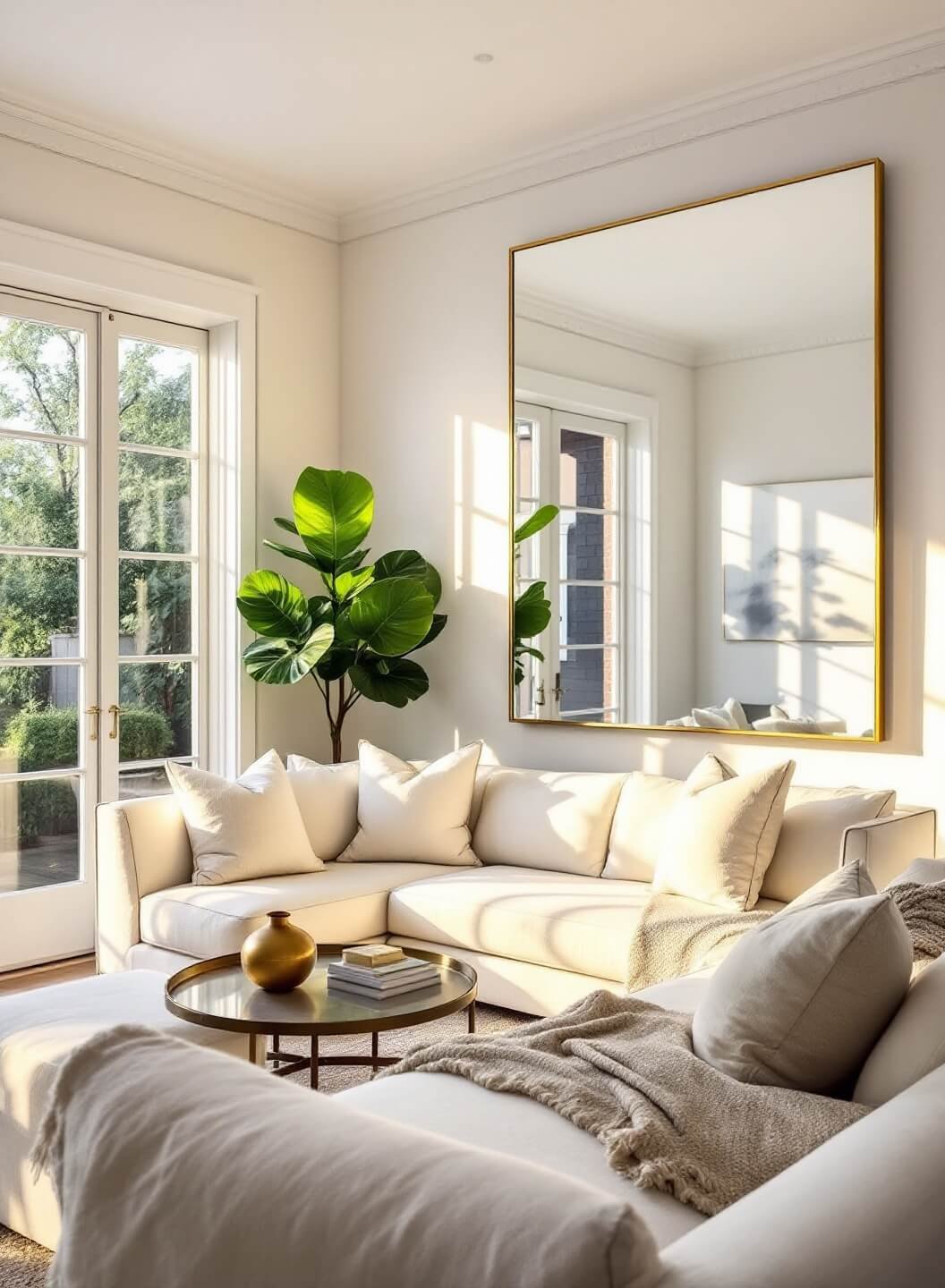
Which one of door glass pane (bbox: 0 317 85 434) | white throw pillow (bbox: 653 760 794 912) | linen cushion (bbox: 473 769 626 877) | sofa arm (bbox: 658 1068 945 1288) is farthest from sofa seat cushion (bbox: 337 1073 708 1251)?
door glass pane (bbox: 0 317 85 434)

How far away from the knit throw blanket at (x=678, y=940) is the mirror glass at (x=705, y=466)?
0.99 metres

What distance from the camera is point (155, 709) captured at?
4.88m

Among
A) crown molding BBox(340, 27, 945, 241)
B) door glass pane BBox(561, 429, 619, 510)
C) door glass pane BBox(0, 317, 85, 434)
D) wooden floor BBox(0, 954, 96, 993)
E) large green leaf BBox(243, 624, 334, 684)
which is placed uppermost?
crown molding BBox(340, 27, 945, 241)

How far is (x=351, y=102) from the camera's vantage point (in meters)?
4.27

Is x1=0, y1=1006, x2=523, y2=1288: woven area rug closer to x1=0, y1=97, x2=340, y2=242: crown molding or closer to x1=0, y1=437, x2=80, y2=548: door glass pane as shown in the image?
x1=0, y1=437, x2=80, y2=548: door glass pane

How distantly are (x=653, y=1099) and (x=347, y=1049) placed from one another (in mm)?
1934

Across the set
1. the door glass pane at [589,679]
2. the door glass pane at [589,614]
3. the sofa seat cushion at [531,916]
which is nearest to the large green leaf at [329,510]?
the door glass pane at [589,614]

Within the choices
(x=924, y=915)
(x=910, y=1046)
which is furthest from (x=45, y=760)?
(x=910, y=1046)

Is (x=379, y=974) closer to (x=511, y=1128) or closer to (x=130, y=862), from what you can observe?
(x=511, y=1128)

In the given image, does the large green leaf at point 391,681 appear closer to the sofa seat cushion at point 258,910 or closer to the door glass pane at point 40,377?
the sofa seat cushion at point 258,910

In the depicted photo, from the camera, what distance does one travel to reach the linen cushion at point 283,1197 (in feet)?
2.89

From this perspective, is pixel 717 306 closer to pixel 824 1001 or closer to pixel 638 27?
pixel 638 27

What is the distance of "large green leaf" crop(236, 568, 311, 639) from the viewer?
4730 millimetres

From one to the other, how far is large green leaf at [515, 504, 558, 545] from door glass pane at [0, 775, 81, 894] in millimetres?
1978
